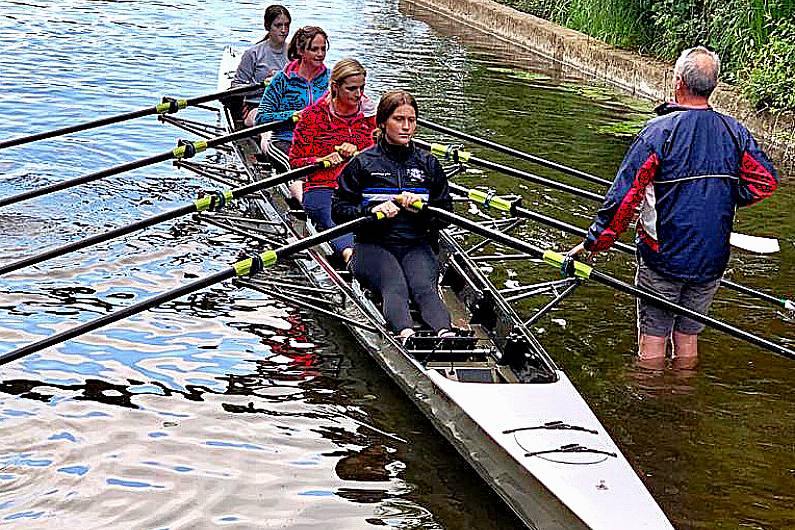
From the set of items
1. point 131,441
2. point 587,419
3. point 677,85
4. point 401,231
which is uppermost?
point 677,85

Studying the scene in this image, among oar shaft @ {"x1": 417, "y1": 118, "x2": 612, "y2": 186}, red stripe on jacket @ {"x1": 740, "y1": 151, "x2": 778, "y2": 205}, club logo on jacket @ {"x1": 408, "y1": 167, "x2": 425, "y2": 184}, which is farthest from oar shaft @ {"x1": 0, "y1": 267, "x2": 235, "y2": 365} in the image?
oar shaft @ {"x1": 417, "y1": 118, "x2": 612, "y2": 186}

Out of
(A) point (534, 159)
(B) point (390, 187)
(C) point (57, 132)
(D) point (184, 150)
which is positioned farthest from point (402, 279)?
(C) point (57, 132)

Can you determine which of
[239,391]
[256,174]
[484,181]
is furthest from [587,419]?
[484,181]

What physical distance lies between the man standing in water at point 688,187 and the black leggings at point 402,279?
3.64 ft

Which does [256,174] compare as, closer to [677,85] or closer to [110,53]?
[677,85]

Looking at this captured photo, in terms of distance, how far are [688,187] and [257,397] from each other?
3.07 m

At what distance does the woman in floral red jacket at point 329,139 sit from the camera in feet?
29.4

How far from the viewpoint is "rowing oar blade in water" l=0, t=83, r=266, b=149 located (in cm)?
1100

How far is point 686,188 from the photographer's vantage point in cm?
688

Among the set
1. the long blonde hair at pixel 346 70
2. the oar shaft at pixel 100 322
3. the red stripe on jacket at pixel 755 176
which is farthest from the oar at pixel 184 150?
the red stripe on jacket at pixel 755 176

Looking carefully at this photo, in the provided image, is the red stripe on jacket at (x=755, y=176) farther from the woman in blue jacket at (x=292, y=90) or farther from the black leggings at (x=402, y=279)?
the woman in blue jacket at (x=292, y=90)

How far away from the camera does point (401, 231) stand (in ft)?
25.6

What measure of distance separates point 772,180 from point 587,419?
76.9 inches

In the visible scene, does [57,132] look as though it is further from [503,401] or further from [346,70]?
[503,401]
